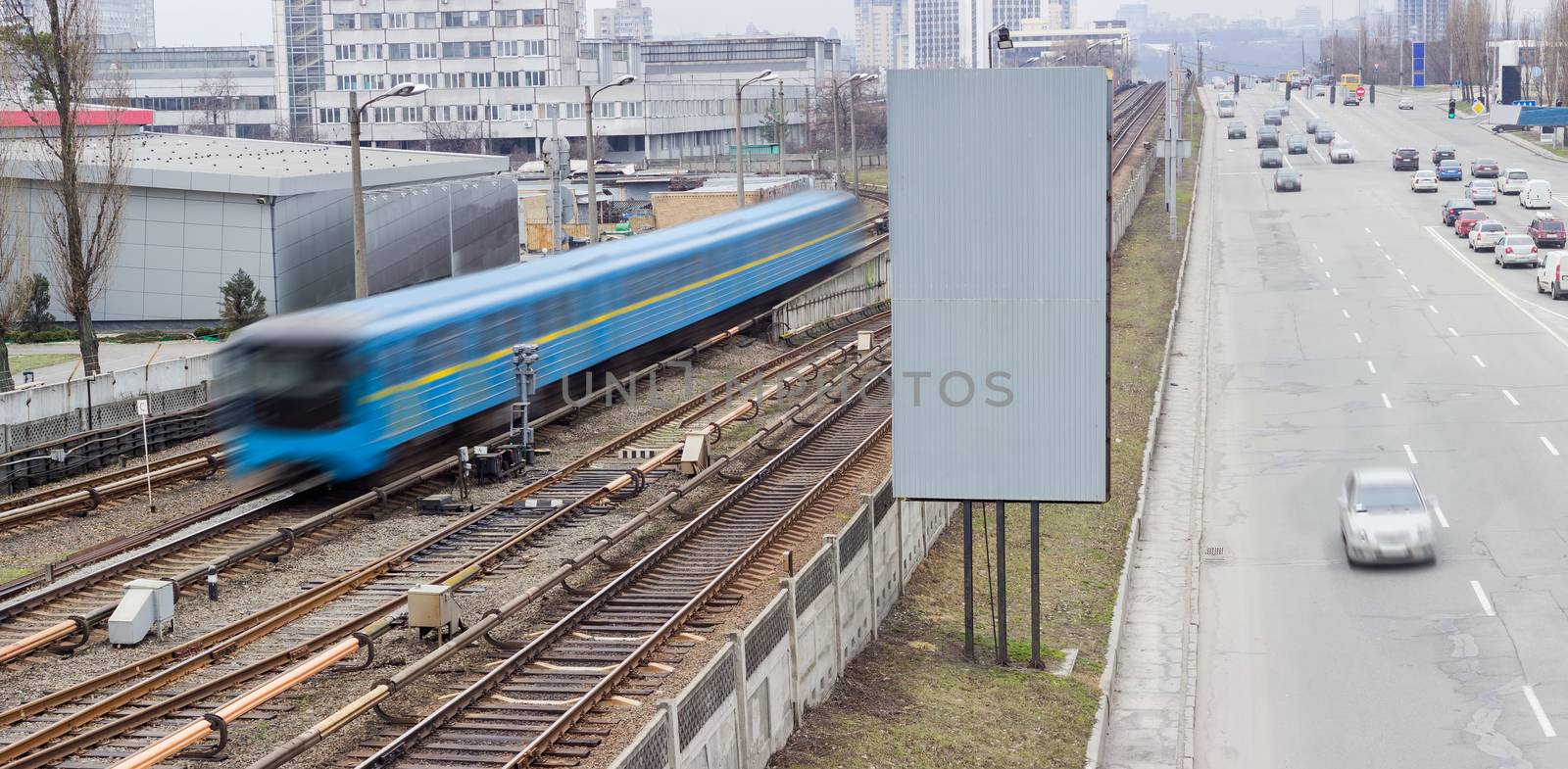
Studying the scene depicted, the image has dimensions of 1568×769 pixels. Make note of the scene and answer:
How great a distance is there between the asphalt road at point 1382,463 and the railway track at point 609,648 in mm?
5874

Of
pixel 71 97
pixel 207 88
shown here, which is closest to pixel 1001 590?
pixel 71 97

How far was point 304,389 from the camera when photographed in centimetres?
2323

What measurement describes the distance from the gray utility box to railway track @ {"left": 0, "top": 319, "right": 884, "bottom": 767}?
72cm

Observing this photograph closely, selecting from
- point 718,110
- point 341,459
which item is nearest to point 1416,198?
point 341,459

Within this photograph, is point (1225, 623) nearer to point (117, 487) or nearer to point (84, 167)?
point (117, 487)

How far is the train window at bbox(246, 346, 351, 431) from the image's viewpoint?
2322 centimetres

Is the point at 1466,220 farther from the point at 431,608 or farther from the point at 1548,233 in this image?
the point at 431,608

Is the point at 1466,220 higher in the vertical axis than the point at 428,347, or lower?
higher

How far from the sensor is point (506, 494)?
982 inches

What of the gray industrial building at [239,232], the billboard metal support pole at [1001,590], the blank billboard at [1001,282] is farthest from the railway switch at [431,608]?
the gray industrial building at [239,232]

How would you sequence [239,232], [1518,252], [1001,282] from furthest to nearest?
[1518,252] → [239,232] → [1001,282]

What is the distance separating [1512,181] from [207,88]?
110 m

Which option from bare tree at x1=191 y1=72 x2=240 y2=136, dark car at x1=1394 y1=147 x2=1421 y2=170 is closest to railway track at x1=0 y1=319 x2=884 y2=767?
Answer: dark car at x1=1394 y1=147 x2=1421 y2=170

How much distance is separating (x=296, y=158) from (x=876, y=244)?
64.8ft
